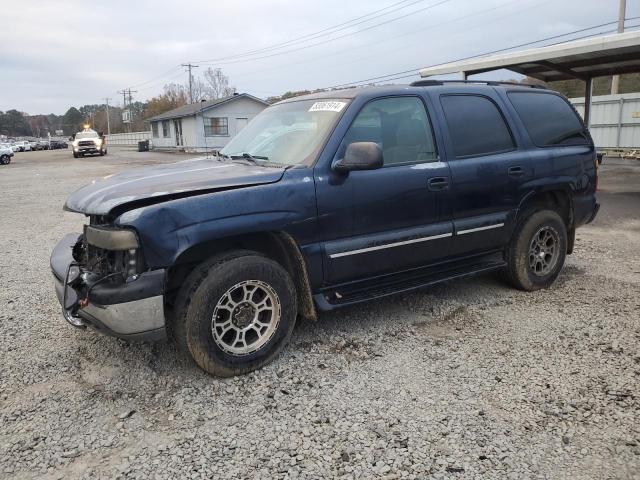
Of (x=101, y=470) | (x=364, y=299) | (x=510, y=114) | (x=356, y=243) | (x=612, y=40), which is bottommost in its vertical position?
(x=101, y=470)

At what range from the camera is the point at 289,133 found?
4.10 meters

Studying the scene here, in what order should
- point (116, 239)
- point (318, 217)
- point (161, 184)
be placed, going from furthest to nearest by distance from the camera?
1. point (318, 217)
2. point (161, 184)
3. point (116, 239)

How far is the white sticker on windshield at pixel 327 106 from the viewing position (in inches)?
153

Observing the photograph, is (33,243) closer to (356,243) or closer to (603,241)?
(356,243)

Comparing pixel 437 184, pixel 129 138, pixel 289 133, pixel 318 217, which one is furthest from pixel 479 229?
pixel 129 138

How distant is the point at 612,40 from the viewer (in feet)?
33.9

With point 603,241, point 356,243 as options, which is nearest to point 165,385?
point 356,243

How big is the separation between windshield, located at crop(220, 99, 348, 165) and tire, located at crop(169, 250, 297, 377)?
2.93 ft

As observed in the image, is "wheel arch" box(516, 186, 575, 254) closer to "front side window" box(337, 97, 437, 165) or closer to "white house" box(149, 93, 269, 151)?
"front side window" box(337, 97, 437, 165)

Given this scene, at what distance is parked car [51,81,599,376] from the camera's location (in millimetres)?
3105

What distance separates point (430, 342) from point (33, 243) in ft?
21.6

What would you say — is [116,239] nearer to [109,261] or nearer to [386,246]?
[109,261]

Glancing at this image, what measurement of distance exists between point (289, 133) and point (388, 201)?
38.9 inches

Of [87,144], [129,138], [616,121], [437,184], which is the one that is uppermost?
[129,138]
